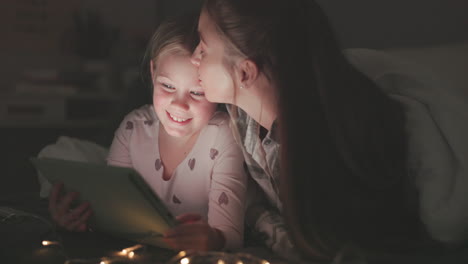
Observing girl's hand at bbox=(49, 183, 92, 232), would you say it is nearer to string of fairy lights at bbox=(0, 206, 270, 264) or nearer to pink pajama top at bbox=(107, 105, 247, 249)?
string of fairy lights at bbox=(0, 206, 270, 264)

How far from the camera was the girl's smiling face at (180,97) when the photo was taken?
1.01 meters

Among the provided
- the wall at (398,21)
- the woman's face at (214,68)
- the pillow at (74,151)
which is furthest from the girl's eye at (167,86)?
the wall at (398,21)

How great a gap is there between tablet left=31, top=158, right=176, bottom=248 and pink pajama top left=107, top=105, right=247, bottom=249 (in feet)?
0.48

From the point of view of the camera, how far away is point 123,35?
3369 mm

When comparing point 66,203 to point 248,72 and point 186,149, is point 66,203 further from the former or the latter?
point 248,72

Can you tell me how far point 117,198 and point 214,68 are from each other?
12.1 inches

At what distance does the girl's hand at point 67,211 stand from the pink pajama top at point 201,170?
16 cm

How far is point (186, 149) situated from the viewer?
1.12 meters

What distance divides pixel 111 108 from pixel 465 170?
2575 millimetres

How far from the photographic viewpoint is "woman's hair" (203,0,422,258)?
2.67 ft

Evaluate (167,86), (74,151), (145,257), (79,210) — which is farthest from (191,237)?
(74,151)

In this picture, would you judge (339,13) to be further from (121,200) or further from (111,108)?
(111,108)

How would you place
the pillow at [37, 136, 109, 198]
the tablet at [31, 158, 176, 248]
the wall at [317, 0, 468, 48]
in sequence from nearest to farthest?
the tablet at [31, 158, 176, 248] → the pillow at [37, 136, 109, 198] → the wall at [317, 0, 468, 48]

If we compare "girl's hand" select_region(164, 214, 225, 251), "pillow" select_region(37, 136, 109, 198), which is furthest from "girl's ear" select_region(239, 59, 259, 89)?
"pillow" select_region(37, 136, 109, 198)
